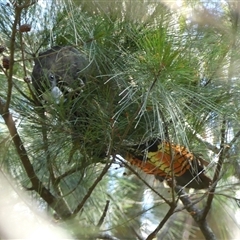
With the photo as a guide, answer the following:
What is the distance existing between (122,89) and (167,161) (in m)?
0.15

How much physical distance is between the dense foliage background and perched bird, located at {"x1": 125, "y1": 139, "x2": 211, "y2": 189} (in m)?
0.02

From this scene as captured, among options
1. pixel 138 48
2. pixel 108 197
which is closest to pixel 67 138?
pixel 138 48

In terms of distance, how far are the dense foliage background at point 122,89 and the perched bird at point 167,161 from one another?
0.7 inches

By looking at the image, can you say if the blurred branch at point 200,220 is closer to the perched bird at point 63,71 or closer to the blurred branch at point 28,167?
the blurred branch at point 28,167

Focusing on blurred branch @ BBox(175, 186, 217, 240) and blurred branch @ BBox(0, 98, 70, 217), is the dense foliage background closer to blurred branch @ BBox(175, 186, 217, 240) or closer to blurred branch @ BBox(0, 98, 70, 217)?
blurred branch @ BBox(0, 98, 70, 217)

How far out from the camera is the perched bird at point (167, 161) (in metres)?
0.87

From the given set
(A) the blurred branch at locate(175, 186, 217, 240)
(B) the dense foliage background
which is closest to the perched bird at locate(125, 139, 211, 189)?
(B) the dense foliage background

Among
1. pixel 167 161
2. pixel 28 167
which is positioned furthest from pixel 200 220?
pixel 28 167

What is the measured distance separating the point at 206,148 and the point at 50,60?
0.31 m

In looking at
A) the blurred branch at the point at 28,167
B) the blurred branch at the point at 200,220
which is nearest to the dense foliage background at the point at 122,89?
the blurred branch at the point at 28,167

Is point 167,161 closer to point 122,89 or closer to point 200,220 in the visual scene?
point 122,89

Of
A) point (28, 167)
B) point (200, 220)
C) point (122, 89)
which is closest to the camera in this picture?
point (122, 89)

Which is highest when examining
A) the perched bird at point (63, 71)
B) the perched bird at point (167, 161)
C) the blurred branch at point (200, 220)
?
the perched bird at point (63, 71)

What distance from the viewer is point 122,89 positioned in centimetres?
85
